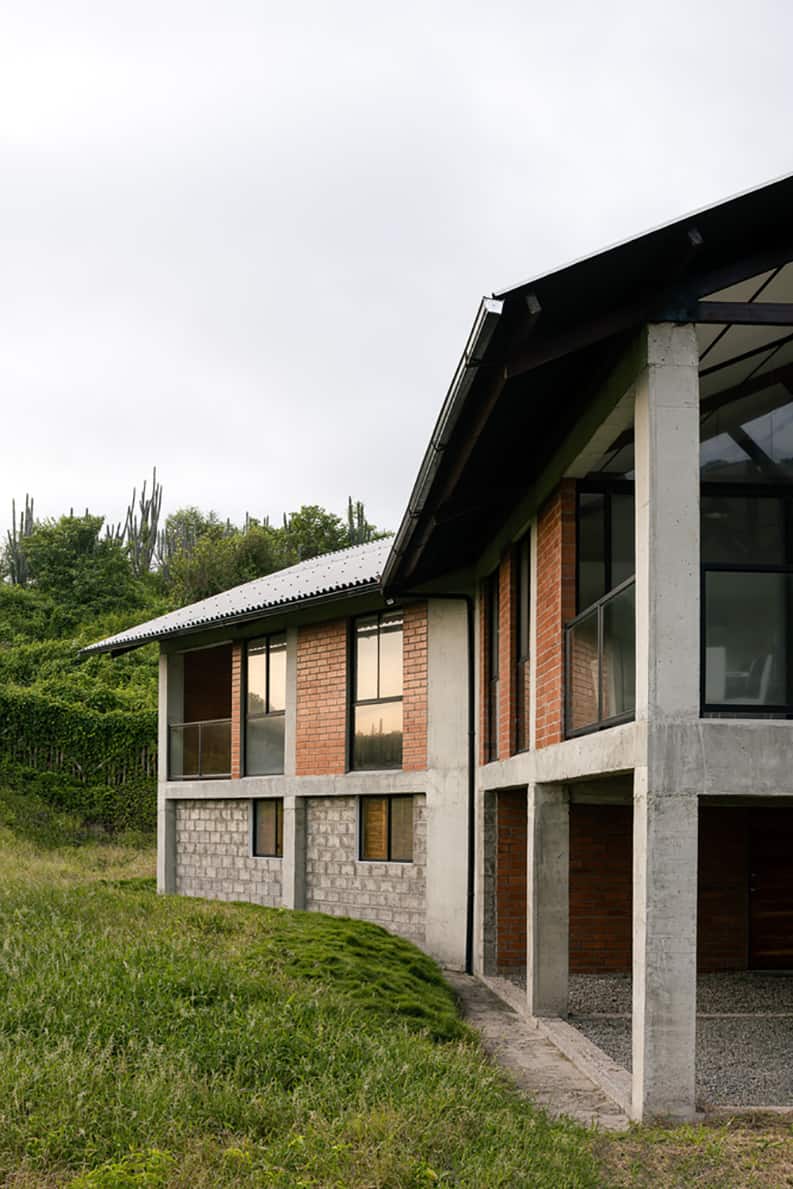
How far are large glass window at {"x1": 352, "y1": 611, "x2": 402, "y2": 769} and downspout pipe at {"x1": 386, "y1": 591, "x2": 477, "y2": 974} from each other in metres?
1.00

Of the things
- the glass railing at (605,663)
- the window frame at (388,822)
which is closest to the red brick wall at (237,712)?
the window frame at (388,822)

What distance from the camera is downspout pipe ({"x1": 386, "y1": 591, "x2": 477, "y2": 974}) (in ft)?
50.4

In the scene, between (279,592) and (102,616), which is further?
(102,616)

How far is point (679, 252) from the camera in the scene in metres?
7.89

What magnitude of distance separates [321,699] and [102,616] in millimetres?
25393

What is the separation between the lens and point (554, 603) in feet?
36.9

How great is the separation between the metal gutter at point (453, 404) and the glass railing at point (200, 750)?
8.53m

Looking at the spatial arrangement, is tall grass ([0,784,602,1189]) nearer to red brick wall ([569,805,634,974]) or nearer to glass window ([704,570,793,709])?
glass window ([704,570,793,709])

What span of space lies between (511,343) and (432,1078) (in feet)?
14.2

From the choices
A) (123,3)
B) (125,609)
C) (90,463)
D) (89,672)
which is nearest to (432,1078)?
(123,3)

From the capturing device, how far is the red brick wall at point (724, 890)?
47.6 feet

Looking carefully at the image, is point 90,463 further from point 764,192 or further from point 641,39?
point 764,192

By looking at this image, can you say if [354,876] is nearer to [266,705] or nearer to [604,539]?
[266,705]

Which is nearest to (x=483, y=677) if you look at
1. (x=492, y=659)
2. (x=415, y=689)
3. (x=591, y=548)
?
(x=492, y=659)
